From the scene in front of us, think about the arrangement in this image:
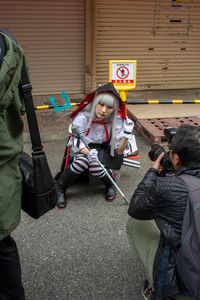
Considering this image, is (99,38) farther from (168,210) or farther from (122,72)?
(168,210)

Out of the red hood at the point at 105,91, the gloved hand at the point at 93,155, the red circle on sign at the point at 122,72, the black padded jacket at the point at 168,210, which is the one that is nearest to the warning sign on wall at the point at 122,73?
the red circle on sign at the point at 122,72

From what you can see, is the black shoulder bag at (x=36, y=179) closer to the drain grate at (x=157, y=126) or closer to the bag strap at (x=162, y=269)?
the bag strap at (x=162, y=269)

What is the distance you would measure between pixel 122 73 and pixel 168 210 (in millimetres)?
3020

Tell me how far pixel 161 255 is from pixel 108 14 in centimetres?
615

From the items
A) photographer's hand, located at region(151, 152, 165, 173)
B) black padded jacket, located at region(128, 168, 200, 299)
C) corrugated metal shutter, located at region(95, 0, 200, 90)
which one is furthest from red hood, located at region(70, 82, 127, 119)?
corrugated metal shutter, located at region(95, 0, 200, 90)

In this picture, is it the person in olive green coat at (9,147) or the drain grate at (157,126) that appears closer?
A: the person in olive green coat at (9,147)

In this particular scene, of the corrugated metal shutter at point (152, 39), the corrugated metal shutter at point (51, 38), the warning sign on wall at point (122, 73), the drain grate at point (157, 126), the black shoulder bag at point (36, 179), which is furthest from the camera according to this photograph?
the corrugated metal shutter at point (152, 39)

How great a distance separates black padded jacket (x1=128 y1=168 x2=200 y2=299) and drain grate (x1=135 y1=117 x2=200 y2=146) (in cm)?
292

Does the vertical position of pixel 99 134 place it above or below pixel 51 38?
below

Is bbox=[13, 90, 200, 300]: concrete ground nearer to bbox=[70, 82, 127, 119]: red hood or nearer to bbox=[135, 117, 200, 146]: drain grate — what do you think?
bbox=[70, 82, 127, 119]: red hood

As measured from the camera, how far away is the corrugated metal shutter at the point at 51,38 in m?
6.14

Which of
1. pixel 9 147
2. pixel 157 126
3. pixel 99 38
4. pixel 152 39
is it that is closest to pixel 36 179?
pixel 9 147

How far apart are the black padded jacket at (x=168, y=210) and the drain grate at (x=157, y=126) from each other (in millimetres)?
2921

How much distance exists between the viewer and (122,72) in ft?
13.8
